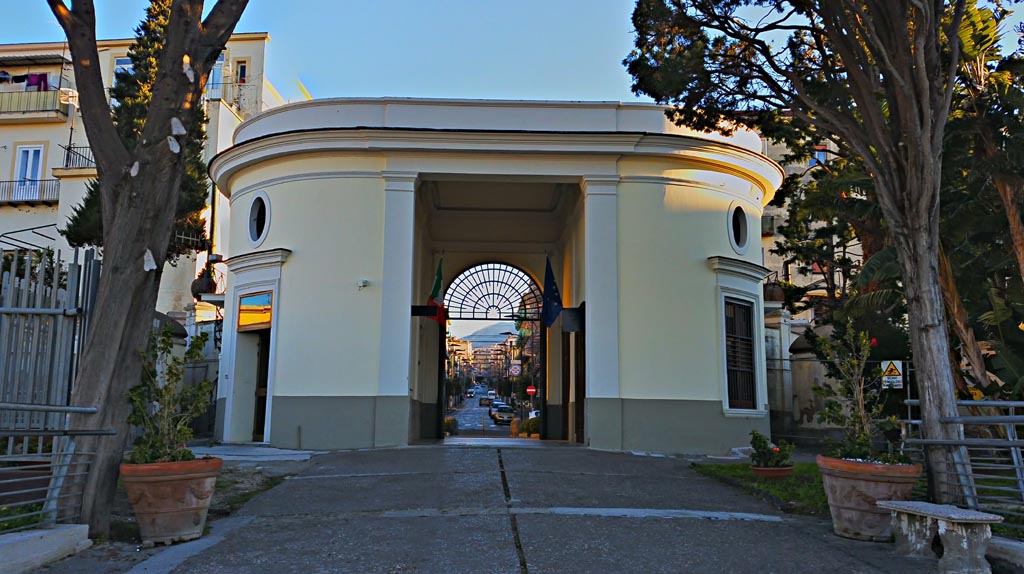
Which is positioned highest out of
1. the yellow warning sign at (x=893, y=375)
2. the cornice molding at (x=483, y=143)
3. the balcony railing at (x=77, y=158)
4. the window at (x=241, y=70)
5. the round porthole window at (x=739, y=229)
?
the window at (x=241, y=70)

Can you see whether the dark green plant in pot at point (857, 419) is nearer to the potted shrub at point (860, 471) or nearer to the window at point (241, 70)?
the potted shrub at point (860, 471)

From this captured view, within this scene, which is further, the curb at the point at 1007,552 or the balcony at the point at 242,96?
the balcony at the point at 242,96

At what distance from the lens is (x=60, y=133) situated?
33625 millimetres

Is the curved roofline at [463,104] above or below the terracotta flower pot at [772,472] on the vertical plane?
above

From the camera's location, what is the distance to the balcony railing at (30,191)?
105ft

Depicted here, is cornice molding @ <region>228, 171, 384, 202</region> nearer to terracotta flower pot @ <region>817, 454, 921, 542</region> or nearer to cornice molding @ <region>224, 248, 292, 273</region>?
cornice molding @ <region>224, 248, 292, 273</region>

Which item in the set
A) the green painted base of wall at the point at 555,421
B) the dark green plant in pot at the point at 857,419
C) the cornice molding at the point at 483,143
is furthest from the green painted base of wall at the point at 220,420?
the dark green plant in pot at the point at 857,419

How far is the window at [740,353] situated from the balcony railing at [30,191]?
88.0 ft

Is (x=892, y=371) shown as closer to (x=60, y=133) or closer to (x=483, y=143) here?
(x=483, y=143)

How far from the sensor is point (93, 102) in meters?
7.17

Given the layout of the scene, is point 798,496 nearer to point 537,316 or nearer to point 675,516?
point 675,516

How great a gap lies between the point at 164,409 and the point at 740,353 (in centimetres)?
1236

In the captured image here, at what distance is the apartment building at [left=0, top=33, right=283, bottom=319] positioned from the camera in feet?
97.6

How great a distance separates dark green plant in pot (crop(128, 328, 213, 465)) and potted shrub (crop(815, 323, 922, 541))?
18.3 ft
